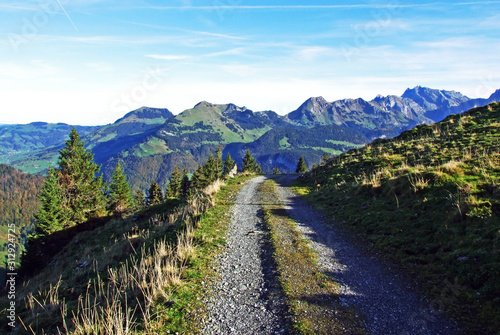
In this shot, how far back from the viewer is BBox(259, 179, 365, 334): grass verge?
6.00 m

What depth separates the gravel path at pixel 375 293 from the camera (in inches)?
238

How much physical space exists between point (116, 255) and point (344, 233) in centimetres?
1156

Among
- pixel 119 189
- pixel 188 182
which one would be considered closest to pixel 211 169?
pixel 188 182

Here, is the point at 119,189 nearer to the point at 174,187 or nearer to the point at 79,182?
the point at 79,182

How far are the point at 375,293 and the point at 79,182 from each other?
171 ft

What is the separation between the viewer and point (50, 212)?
37.8 meters

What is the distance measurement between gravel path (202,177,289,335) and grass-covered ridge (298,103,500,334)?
421 centimetres

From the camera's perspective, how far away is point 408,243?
1033cm

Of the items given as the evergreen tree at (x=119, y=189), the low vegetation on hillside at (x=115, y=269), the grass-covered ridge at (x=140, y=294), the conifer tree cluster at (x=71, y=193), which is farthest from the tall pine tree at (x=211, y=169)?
the grass-covered ridge at (x=140, y=294)

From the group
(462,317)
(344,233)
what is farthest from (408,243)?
(462,317)

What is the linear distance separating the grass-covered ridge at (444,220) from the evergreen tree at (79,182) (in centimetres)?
4245

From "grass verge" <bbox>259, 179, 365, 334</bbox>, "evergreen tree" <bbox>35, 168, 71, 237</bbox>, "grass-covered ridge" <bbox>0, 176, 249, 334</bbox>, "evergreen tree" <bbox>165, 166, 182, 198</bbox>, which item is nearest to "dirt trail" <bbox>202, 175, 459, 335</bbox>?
"grass verge" <bbox>259, 179, 365, 334</bbox>

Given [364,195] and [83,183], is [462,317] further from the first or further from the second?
[83,183]

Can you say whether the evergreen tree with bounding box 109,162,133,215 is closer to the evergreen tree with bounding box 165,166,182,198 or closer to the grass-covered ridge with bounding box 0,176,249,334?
the evergreen tree with bounding box 165,166,182,198
